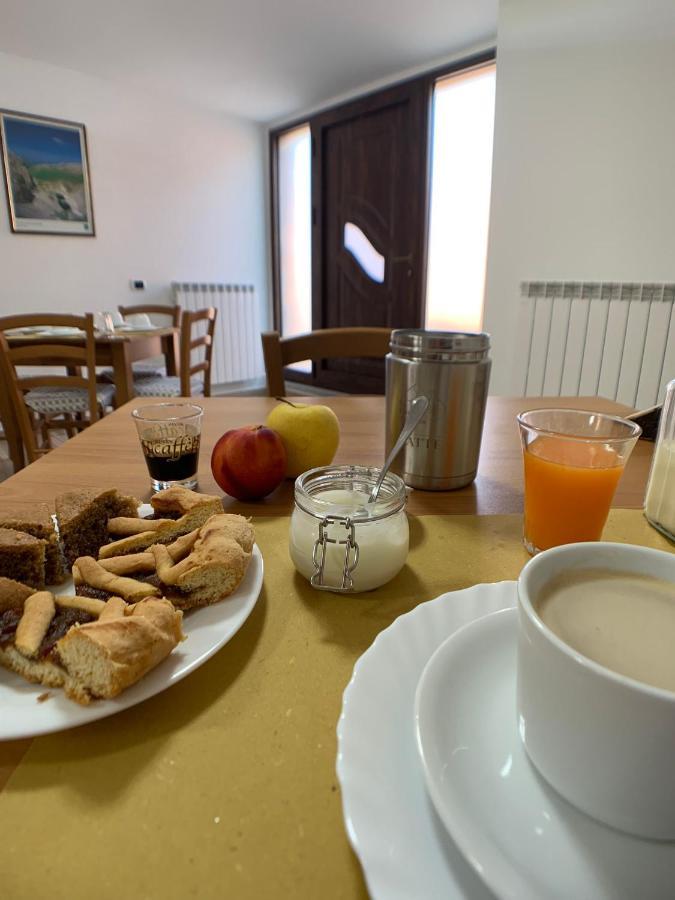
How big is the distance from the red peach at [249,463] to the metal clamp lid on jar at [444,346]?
0.22 metres

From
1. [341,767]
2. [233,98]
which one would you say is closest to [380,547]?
[341,767]

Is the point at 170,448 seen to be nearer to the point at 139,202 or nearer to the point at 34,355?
the point at 34,355

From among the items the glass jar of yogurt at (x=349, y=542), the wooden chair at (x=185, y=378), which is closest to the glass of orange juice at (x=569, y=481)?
the glass jar of yogurt at (x=349, y=542)

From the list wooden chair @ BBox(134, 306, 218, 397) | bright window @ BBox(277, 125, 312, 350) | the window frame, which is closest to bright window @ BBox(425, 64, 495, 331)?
the window frame

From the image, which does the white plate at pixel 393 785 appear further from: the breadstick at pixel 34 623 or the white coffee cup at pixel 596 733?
the breadstick at pixel 34 623

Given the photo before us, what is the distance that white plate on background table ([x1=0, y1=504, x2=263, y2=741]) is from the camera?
0.32 m

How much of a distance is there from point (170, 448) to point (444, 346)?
15.7 inches

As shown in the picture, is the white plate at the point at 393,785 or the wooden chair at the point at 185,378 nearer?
Result: the white plate at the point at 393,785

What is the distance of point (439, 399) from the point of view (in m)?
0.70

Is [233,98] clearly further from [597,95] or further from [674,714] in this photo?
[674,714]

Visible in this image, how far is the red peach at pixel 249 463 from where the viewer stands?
27.5 inches

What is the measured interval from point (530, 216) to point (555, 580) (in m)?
2.87

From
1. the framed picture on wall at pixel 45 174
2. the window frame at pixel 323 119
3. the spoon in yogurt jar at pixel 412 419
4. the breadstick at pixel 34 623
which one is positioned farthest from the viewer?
the framed picture on wall at pixel 45 174

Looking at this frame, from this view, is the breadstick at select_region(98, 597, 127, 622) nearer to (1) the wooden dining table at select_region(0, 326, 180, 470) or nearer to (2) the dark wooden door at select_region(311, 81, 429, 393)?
(1) the wooden dining table at select_region(0, 326, 180, 470)
